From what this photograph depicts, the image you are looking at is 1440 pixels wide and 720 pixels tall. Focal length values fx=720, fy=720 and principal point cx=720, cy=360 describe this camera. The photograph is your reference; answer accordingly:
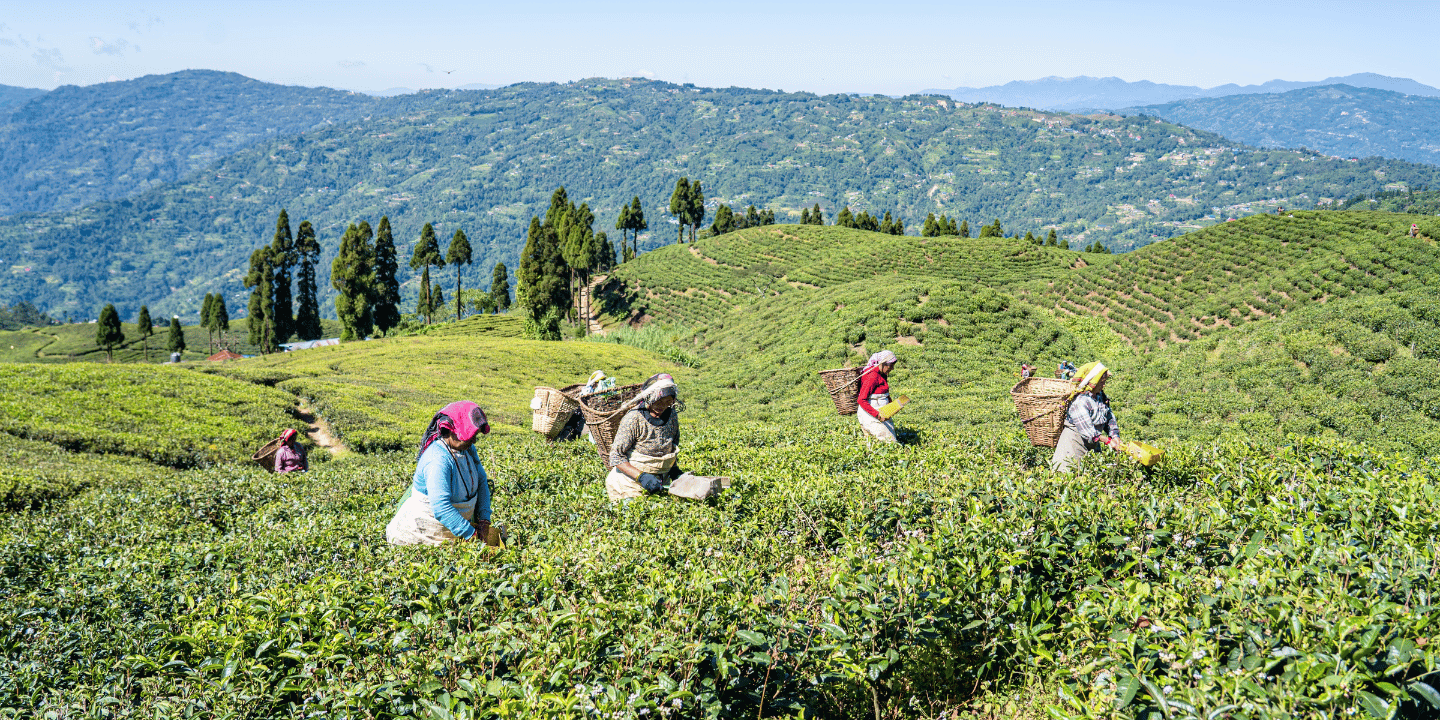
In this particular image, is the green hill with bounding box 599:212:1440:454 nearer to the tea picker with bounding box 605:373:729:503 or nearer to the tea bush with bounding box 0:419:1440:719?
the tea picker with bounding box 605:373:729:503

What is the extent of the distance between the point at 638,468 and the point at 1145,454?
17.7 feet

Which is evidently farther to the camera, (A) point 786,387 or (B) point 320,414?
(A) point 786,387

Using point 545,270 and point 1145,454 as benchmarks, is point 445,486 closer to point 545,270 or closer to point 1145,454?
point 1145,454

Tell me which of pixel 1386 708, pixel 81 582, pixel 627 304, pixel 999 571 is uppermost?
pixel 1386 708

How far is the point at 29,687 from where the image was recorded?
161 inches

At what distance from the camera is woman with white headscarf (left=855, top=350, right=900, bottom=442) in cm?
1131

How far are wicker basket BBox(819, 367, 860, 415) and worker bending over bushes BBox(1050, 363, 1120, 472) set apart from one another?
4076 millimetres

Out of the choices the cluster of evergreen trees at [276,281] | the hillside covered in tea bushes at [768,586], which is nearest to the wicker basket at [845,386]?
the hillside covered in tea bushes at [768,586]

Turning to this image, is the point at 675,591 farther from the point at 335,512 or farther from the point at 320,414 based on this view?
the point at 320,414

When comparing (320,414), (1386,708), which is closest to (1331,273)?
(1386,708)

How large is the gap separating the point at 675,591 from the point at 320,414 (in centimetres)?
1987

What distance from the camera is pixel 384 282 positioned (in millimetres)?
68000

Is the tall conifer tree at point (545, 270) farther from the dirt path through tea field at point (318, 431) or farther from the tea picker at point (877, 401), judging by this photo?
the tea picker at point (877, 401)

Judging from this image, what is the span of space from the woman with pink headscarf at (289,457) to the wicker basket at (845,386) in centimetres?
1023
